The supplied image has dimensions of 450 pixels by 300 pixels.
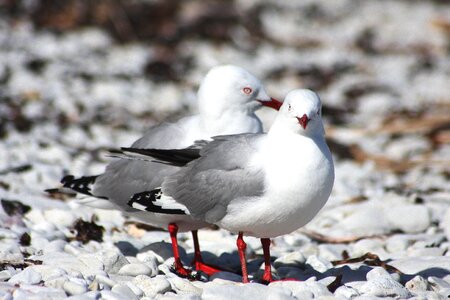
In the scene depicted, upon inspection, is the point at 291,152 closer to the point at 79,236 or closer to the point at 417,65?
the point at 79,236

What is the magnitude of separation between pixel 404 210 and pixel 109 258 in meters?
2.88

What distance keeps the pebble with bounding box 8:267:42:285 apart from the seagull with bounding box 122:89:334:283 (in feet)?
3.24

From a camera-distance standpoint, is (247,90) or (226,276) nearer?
(226,276)

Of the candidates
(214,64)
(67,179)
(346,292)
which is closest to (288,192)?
(346,292)

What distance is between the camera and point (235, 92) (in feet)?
18.7

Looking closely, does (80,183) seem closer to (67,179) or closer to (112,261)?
(67,179)

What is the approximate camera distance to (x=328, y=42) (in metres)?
15.4

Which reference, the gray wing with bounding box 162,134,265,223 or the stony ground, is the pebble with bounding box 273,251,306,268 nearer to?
the stony ground

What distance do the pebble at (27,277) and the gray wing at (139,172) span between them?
1207mm

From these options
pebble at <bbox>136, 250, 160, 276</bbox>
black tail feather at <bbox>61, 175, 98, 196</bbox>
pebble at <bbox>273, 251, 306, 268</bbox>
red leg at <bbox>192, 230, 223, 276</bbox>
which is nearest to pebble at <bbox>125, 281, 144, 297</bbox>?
pebble at <bbox>136, 250, 160, 276</bbox>

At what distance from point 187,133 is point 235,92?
0.46m

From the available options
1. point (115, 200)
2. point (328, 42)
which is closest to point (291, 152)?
point (115, 200)

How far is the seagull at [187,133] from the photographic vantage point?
5355 millimetres

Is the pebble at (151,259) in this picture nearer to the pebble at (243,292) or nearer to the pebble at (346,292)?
the pebble at (243,292)
